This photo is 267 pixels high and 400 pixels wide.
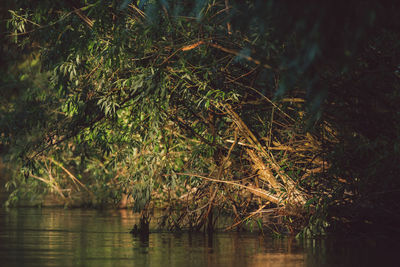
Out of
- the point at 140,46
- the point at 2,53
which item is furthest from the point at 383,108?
the point at 2,53

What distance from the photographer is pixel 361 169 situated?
14.4 m

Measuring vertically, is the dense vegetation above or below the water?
above

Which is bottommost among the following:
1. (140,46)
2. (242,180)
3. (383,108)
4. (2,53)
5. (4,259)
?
(4,259)

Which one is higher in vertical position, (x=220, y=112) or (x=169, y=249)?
(x=220, y=112)

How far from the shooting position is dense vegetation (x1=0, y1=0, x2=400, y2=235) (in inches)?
535

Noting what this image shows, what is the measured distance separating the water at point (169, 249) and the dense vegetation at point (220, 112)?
2.14ft

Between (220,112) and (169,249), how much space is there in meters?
3.39

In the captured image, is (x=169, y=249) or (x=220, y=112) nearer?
(x=169, y=249)

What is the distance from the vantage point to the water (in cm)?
1159

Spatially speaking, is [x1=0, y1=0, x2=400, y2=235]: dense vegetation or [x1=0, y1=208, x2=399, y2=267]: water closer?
[x1=0, y1=208, x2=399, y2=267]: water

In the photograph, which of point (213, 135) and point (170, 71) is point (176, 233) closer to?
point (213, 135)

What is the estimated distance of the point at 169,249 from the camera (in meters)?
13.1

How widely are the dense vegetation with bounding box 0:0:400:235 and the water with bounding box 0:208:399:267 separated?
65 centimetres

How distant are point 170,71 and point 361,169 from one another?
3577mm
